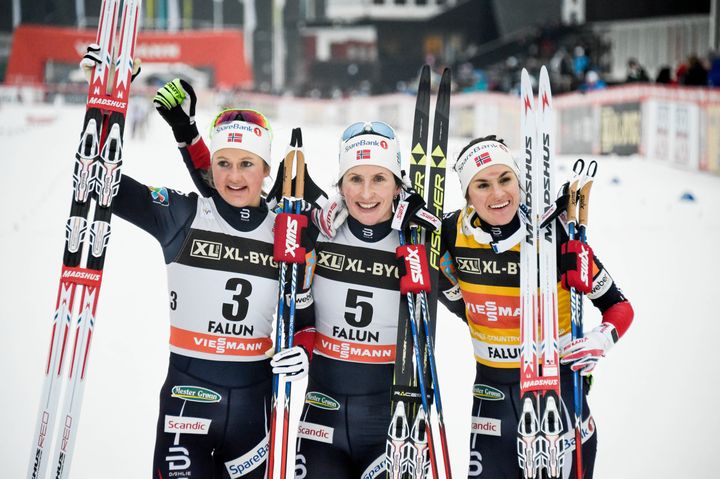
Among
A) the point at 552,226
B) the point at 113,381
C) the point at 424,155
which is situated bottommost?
the point at 113,381

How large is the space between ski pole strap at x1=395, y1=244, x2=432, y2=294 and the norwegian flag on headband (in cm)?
36

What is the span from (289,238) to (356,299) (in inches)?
12.6

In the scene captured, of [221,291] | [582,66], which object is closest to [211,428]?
[221,291]

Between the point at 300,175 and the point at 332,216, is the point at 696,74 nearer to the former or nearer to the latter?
the point at 300,175

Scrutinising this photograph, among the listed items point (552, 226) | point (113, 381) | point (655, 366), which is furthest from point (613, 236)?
point (552, 226)

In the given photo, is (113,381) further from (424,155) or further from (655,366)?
(655,366)

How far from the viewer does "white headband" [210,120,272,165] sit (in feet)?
9.41

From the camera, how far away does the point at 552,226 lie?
2.85 meters

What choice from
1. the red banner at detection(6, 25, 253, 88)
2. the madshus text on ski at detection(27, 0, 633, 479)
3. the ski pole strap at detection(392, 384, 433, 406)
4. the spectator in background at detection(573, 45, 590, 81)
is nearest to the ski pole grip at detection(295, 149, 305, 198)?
the madshus text on ski at detection(27, 0, 633, 479)

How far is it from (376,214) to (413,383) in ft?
1.97

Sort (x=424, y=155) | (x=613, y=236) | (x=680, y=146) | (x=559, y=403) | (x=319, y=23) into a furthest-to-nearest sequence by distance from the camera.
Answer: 1. (x=319, y=23)
2. (x=680, y=146)
3. (x=613, y=236)
4. (x=424, y=155)
5. (x=559, y=403)

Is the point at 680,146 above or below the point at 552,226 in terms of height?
above

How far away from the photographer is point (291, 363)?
2.71m

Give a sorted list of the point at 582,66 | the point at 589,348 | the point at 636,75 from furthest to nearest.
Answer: the point at 582,66
the point at 636,75
the point at 589,348
